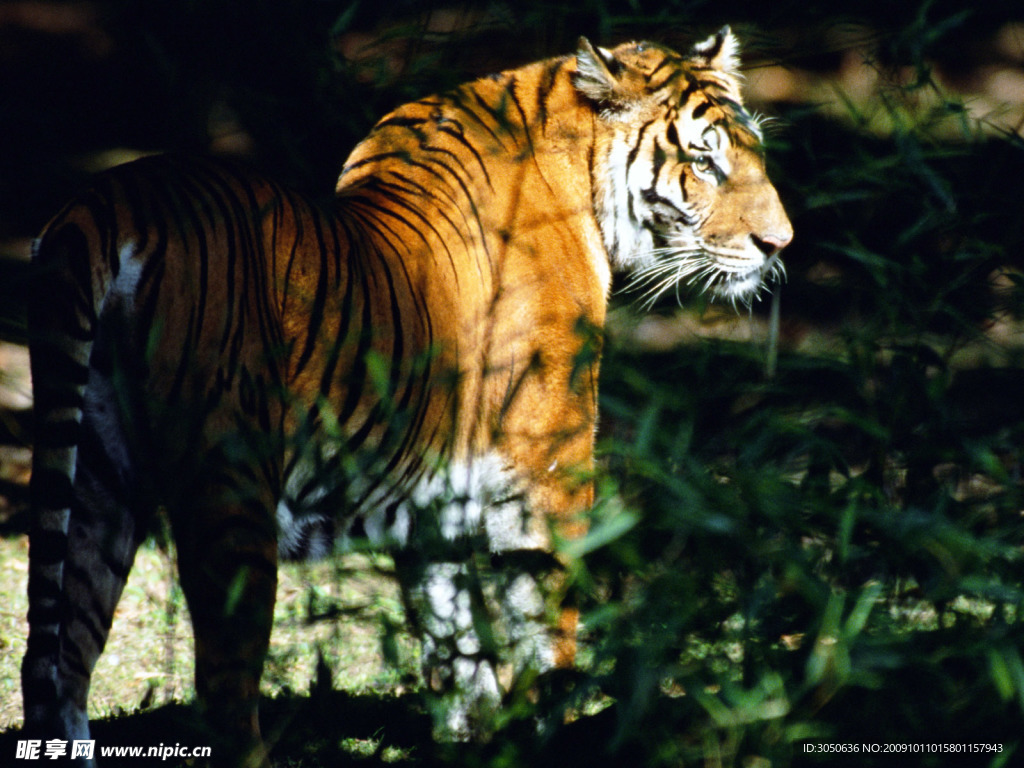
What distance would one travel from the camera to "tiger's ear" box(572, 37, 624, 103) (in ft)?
8.02

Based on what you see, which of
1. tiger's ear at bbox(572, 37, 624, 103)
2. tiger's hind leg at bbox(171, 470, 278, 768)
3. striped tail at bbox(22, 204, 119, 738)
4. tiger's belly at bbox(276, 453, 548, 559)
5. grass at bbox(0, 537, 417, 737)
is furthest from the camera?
grass at bbox(0, 537, 417, 737)

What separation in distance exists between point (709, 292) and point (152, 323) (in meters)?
1.65

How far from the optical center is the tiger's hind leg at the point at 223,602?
1626 millimetres

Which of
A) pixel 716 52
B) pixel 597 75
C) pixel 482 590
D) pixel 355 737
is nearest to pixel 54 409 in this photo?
pixel 482 590

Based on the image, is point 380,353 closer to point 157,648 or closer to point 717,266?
point 717,266

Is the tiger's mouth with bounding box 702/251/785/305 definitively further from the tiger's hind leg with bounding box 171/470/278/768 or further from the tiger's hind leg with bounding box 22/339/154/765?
the tiger's hind leg with bounding box 22/339/154/765

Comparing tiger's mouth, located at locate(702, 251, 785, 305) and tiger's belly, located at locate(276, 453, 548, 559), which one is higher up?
tiger's mouth, located at locate(702, 251, 785, 305)

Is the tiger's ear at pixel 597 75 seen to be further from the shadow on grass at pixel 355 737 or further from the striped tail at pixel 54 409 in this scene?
the shadow on grass at pixel 355 737

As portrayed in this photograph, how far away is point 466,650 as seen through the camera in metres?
2.53

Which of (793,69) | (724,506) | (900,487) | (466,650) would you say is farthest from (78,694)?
(793,69)

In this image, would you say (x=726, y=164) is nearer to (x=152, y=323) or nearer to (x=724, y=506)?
(x=724, y=506)

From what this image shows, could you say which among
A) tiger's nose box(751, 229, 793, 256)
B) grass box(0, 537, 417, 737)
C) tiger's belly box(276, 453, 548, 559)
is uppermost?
tiger's nose box(751, 229, 793, 256)

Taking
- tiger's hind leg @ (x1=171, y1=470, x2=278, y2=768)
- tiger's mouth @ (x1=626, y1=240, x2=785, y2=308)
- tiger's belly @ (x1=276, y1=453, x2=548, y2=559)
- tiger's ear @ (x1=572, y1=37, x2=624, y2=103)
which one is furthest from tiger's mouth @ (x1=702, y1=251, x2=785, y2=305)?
tiger's hind leg @ (x1=171, y1=470, x2=278, y2=768)

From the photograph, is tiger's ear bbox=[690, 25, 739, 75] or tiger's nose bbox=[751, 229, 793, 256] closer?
tiger's nose bbox=[751, 229, 793, 256]
